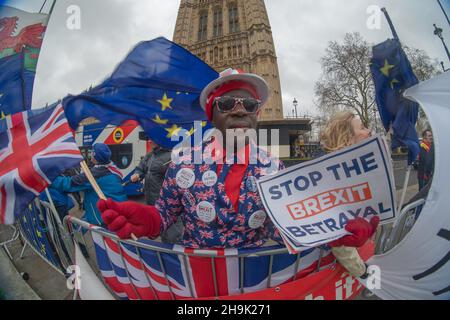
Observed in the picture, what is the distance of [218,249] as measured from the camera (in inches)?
38.9

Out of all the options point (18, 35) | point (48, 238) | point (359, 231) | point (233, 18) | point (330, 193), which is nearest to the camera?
point (359, 231)

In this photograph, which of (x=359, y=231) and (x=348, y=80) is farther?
(x=348, y=80)

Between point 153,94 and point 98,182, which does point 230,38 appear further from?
point 98,182

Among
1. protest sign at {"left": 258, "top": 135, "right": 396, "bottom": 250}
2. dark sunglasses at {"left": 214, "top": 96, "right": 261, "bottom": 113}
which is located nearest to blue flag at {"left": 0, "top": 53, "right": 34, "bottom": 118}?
dark sunglasses at {"left": 214, "top": 96, "right": 261, "bottom": 113}

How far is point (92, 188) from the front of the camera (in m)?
2.57

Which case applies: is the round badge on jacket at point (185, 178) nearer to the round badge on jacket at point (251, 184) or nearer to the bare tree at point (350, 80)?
the round badge on jacket at point (251, 184)

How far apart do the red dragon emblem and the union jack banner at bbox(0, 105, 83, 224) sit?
0.78 metres

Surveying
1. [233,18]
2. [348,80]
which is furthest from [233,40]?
[348,80]

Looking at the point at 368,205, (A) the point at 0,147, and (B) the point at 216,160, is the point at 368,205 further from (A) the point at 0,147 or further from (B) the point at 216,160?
(A) the point at 0,147

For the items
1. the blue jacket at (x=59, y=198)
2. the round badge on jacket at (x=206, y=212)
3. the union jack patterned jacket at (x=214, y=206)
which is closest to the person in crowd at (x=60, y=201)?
the blue jacket at (x=59, y=198)

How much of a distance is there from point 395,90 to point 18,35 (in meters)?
3.21

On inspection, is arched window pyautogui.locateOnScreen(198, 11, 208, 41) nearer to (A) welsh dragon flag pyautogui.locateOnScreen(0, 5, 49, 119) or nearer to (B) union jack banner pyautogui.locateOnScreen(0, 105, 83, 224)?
(A) welsh dragon flag pyautogui.locateOnScreen(0, 5, 49, 119)

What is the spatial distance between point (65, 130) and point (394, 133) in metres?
2.42

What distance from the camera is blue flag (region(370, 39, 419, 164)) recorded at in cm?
163
